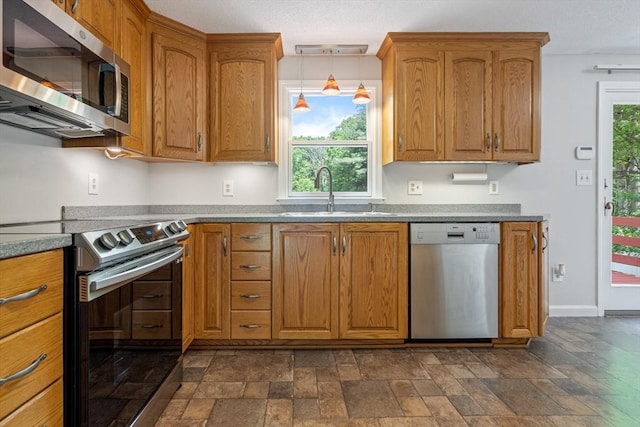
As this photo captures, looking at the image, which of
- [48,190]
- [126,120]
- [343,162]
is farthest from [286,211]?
[48,190]

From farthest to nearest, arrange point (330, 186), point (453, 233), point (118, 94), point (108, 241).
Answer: point (330, 186) → point (453, 233) → point (118, 94) → point (108, 241)

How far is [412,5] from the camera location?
240 centimetres

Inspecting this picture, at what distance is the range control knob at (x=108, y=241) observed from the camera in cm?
122

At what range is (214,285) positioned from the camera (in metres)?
2.46

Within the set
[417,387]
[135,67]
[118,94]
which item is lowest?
[417,387]

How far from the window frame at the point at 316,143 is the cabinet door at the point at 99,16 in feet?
4.38

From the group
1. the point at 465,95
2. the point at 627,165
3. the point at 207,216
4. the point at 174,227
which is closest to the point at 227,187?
the point at 207,216

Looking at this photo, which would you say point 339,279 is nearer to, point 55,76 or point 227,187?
point 227,187

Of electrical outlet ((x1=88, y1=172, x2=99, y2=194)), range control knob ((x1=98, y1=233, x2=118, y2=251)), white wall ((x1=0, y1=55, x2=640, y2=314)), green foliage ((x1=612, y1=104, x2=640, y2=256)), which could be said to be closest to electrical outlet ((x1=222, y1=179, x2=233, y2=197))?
white wall ((x1=0, y1=55, x2=640, y2=314))

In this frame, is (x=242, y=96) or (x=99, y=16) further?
(x=242, y=96)

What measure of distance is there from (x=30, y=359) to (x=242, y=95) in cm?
219

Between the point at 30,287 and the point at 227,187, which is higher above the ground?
the point at 227,187

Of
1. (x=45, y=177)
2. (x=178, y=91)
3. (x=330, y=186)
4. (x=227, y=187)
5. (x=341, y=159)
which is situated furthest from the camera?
(x=341, y=159)

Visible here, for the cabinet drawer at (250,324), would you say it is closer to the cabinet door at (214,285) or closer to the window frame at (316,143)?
the cabinet door at (214,285)
